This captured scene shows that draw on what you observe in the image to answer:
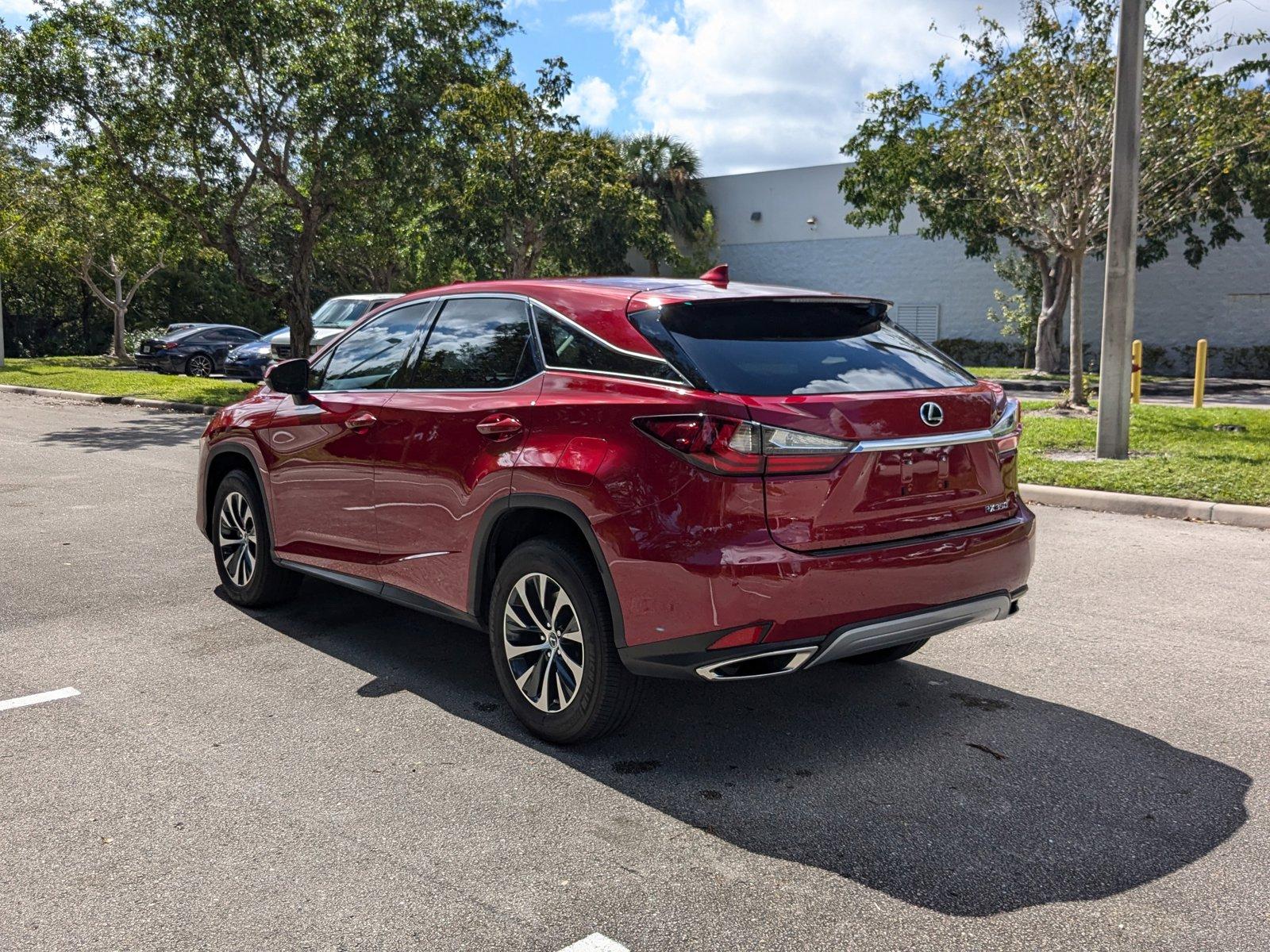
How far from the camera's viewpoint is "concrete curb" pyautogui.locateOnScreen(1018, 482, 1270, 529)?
8891 mm

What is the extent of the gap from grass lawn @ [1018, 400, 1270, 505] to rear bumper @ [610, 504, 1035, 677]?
6.54 metres

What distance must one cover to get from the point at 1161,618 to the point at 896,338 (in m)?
2.63

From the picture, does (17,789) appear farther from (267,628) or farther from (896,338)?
(896,338)

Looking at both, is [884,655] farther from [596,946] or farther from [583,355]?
[596,946]

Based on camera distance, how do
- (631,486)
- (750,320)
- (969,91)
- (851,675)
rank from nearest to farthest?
1. (631,486)
2. (750,320)
3. (851,675)
4. (969,91)

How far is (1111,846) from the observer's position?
3.40 m

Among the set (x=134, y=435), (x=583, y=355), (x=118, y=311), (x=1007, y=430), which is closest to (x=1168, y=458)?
(x=1007, y=430)

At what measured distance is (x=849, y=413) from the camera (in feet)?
12.5

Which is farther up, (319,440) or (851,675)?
(319,440)

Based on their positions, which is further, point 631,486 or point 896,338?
point 896,338

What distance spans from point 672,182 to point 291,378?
37021 millimetres

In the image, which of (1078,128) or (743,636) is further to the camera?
(1078,128)

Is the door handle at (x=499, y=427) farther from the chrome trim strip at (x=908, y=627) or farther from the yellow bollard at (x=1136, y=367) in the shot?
the yellow bollard at (x=1136, y=367)

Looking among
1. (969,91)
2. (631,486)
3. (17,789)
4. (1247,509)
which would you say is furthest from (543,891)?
(969,91)
